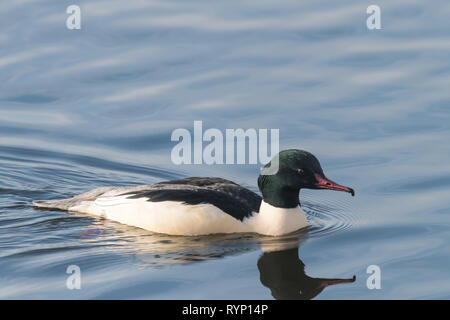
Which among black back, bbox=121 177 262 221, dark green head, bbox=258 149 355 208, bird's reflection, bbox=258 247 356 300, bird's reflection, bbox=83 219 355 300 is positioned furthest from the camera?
black back, bbox=121 177 262 221

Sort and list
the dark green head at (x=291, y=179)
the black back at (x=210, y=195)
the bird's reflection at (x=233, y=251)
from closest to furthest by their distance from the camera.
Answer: the bird's reflection at (x=233, y=251) → the dark green head at (x=291, y=179) → the black back at (x=210, y=195)

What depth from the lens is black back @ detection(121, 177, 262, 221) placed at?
40.5 ft

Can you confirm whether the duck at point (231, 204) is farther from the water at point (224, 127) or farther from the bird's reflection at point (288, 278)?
the bird's reflection at point (288, 278)

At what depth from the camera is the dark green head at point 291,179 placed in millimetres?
12234

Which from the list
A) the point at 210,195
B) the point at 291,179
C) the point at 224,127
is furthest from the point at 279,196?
the point at 224,127

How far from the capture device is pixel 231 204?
12.3m

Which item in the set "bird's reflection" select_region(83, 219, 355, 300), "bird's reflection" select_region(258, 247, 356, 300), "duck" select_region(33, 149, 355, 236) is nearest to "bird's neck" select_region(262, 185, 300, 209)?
"duck" select_region(33, 149, 355, 236)

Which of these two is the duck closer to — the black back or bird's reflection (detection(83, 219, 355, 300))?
the black back

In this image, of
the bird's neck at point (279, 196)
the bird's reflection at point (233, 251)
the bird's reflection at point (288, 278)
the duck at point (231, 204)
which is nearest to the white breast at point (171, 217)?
the duck at point (231, 204)

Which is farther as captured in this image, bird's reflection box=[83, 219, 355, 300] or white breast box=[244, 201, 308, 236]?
white breast box=[244, 201, 308, 236]

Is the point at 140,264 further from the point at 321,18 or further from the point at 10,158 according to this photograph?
the point at 321,18

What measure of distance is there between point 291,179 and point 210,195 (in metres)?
1.01

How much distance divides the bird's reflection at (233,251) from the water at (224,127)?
0.03 m

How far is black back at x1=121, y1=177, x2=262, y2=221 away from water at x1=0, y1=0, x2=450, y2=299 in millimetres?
394
